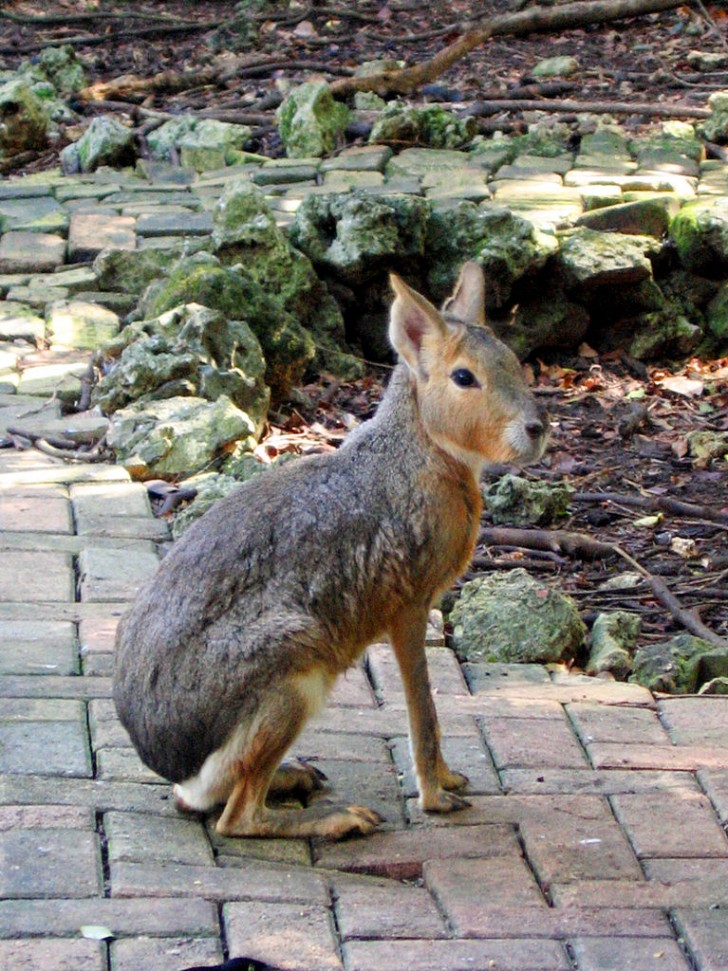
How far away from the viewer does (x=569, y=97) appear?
12516 mm

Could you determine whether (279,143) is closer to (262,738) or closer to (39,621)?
(39,621)

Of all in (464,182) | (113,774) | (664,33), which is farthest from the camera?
(664,33)

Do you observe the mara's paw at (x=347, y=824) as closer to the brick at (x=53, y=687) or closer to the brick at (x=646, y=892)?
the brick at (x=646, y=892)

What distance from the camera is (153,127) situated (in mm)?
12242

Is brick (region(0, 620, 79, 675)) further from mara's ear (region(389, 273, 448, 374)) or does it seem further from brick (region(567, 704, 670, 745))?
brick (region(567, 704, 670, 745))

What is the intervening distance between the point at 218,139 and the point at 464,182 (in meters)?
2.42

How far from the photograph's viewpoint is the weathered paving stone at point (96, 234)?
947 cm

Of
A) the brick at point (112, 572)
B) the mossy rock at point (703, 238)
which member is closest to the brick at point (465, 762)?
the brick at point (112, 572)

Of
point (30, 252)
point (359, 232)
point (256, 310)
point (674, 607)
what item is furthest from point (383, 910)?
point (30, 252)

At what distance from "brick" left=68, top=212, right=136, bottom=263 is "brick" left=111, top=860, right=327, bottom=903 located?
6.25 meters

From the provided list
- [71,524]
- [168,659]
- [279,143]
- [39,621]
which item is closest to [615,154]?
[279,143]

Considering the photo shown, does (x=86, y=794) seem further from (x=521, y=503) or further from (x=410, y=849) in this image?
(x=521, y=503)

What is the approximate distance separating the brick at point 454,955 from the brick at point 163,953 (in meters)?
0.32

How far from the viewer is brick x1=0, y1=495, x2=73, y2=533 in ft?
18.9
